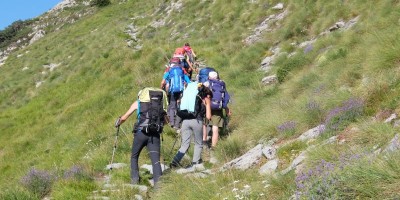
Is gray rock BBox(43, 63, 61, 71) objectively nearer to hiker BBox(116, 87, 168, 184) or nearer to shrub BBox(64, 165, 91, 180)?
shrub BBox(64, 165, 91, 180)

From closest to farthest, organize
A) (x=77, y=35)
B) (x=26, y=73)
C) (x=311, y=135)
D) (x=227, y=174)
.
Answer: (x=227, y=174) < (x=311, y=135) < (x=26, y=73) < (x=77, y=35)

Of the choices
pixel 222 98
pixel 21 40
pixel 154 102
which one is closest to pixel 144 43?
pixel 222 98

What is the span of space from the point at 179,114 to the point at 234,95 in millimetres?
4299

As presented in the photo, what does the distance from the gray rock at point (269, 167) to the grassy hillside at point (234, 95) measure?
135 mm

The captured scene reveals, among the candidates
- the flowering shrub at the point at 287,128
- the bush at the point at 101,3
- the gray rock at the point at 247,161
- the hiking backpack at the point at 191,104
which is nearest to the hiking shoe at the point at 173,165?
the hiking backpack at the point at 191,104

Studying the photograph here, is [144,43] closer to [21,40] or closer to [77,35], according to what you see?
[77,35]

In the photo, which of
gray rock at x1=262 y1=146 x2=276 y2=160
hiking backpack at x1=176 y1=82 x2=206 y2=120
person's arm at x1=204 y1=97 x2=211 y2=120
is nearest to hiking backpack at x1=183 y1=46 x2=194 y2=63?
person's arm at x1=204 y1=97 x2=211 y2=120


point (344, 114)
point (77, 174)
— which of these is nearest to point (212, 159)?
point (77, 174)

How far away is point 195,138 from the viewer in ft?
27.4

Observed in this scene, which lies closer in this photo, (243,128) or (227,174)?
(227,174)

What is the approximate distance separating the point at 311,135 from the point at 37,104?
1581 cm

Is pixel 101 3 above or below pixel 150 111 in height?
above

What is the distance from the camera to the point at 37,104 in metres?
19.8

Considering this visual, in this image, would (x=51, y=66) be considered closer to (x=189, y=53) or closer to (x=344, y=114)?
(x=189, y=53)
